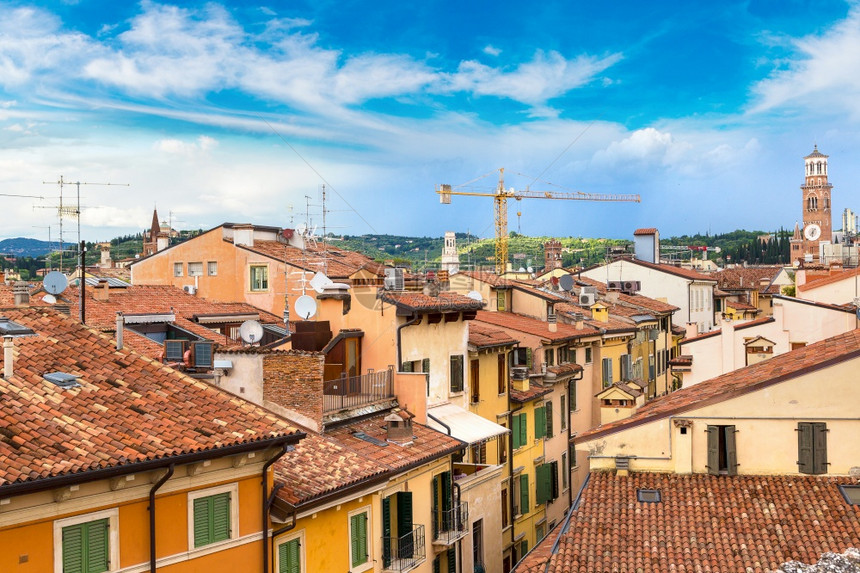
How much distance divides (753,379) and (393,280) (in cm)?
1126

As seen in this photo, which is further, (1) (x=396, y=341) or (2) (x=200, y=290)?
(2) (x=200, y=290)

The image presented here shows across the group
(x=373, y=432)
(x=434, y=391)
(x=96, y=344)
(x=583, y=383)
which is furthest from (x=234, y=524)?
(x=583, y=383)

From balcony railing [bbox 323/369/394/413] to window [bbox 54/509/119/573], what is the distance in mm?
9079

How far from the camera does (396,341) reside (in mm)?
26562

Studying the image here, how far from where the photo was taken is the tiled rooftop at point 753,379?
67.3 ft

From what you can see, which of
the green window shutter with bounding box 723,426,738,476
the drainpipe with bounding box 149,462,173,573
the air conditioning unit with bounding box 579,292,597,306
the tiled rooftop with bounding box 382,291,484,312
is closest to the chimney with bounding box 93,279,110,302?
the tiled rooftop with bounding box 382,291,484,312

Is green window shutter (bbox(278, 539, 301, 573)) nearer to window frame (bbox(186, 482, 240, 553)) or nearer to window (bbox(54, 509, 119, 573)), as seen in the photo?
window frame (bbox(186, 482, 240, 553))

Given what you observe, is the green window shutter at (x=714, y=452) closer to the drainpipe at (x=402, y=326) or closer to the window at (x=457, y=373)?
the drainpipe at (x=402, y=326)

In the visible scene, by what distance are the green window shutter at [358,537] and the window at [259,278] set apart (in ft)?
66.5

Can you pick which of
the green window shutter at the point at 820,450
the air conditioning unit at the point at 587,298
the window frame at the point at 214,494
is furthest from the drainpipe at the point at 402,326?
the air conditioning unit at the point at 587,298

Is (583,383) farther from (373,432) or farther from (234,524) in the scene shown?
(234,524)

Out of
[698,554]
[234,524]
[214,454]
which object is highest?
[214,454]

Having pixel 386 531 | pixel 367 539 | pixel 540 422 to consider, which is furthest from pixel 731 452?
pixel 540 422

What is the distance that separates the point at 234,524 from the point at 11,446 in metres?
4.34
